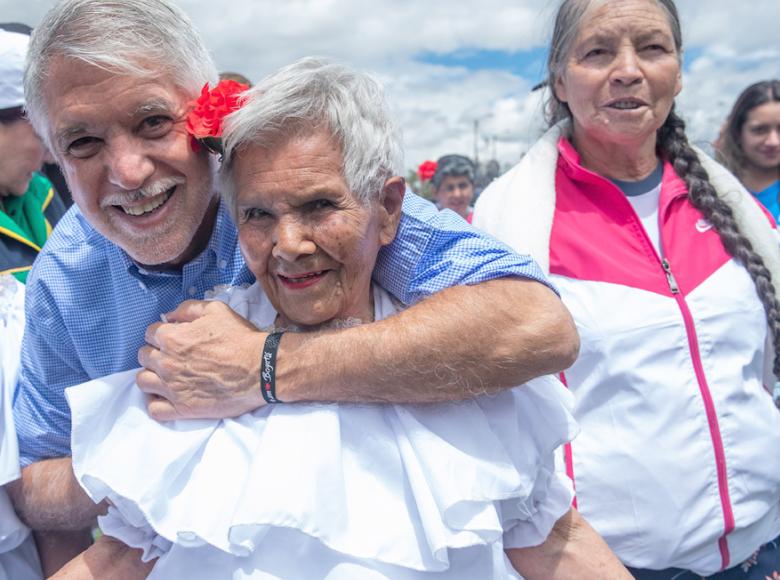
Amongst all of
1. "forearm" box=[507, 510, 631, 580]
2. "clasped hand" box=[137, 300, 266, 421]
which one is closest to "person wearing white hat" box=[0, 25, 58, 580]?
"clasped hand" box=[137, 300, 266, 421]

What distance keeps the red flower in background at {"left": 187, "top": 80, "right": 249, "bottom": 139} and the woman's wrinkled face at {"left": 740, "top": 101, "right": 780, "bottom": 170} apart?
13.9 ft

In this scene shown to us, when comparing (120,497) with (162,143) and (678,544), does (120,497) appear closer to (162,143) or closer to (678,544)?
(162,143)

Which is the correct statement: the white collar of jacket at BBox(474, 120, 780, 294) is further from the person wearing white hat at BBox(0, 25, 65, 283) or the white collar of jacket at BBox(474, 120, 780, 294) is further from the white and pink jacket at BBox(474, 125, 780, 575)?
the person wearing white hat at BBox(0, 25, 65, 283)

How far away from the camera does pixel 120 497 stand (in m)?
1.57

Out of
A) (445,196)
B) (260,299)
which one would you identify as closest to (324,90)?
(260,299)

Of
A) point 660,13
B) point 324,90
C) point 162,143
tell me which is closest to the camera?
point 324,90

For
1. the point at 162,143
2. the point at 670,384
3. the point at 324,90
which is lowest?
the point at 670,384

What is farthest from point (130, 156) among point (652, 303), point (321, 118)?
point (652, 303)

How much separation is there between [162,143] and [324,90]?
1.50ft

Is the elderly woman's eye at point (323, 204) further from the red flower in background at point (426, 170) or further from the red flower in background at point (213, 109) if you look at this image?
the red flower in background at point (426, 170)

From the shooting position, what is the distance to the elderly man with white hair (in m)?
1.62

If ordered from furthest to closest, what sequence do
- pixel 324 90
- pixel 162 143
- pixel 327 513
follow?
pixel 162 143, pixel 324 90, pixel 327 513

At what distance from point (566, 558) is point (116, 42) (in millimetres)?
1678

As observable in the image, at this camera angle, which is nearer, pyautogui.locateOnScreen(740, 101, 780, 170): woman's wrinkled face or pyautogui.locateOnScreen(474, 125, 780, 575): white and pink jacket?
pyautogui.locateOnScreen(474, 125, 780, 575): white and pink jacket
